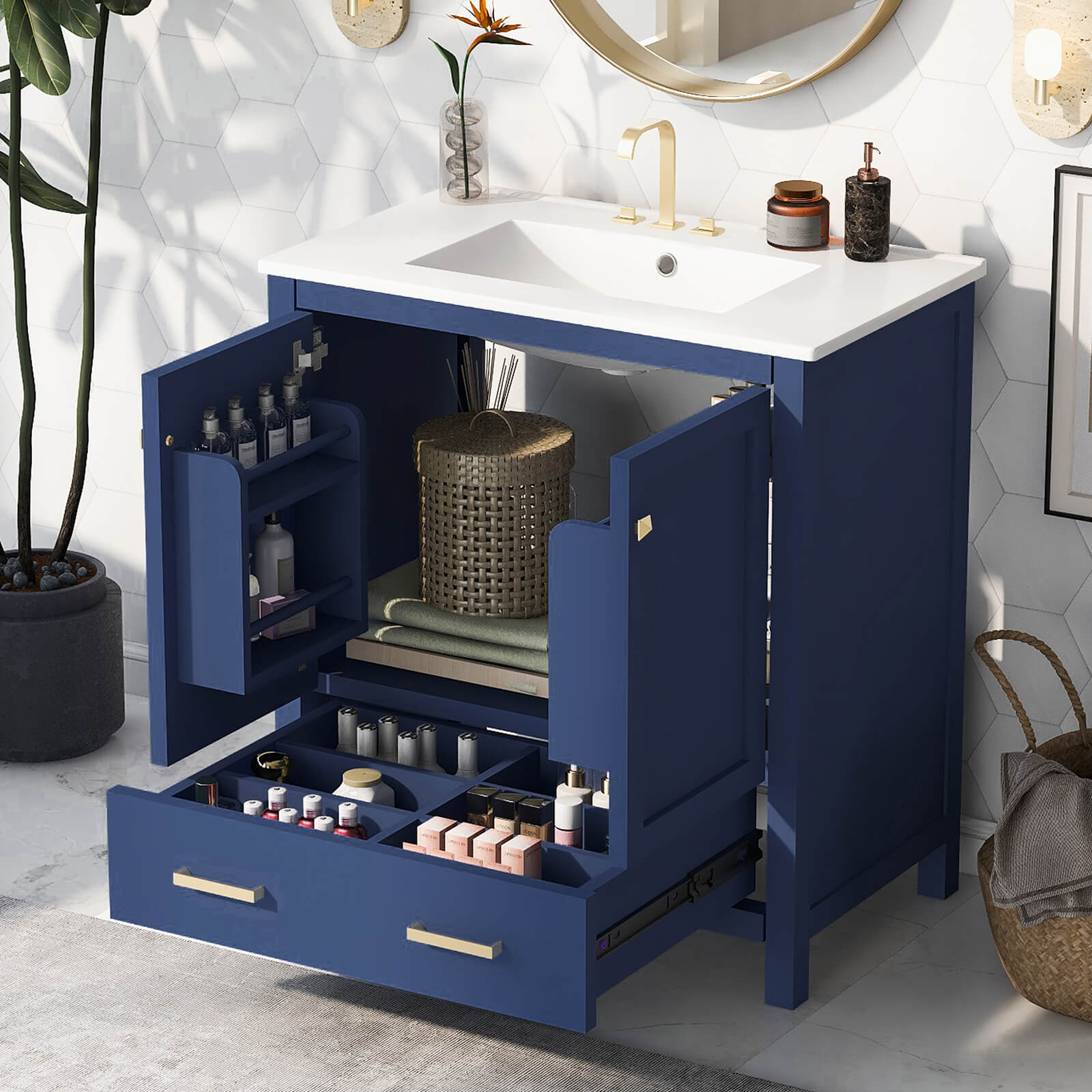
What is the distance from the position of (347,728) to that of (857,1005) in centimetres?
88

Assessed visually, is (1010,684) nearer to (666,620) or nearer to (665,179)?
(666,620)

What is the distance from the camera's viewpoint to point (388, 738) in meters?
3.37

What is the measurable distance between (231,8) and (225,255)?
17.8 inches

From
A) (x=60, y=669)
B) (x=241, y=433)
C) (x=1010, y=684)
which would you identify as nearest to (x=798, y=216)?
(x=1010, y=684)

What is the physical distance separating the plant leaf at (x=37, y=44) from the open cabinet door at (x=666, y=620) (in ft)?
4.41

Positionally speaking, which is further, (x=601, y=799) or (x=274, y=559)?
(x=274, y=559)

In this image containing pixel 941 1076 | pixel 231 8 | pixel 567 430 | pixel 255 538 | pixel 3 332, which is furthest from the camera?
pixel 3 332

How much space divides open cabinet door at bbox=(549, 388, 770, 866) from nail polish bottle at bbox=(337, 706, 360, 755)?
1.94 feet

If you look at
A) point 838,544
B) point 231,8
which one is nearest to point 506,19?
A: point 231,8

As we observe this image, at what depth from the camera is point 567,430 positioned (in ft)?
11.5

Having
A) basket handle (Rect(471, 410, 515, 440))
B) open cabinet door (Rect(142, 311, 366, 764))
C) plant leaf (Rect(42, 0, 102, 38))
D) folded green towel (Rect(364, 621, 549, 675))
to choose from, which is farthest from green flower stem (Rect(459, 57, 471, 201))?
folded green towel (Rect(364, 621, 549, 675))

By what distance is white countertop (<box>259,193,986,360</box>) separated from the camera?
3.00 meters

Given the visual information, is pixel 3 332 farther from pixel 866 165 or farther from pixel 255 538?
pixel 866 165

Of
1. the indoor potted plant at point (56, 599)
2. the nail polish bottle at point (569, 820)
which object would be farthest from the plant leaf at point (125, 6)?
the nail polish bottle at point (569, 820)
